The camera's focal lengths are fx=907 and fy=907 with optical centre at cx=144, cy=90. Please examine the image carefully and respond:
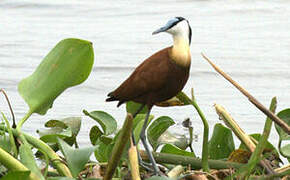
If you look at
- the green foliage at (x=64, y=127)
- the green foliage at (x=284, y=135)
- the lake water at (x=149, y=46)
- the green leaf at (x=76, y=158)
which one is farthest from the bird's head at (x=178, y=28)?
the lake water at (x=149, y=46)

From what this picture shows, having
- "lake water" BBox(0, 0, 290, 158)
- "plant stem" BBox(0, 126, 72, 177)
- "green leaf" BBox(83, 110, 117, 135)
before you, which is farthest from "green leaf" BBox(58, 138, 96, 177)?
"lake water" BBox(0, 0, 290, 158)

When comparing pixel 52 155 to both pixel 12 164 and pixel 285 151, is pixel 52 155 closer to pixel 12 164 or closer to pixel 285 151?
pixel 12 164

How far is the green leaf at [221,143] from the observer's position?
6.98ft

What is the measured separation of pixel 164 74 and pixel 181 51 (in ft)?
0.23

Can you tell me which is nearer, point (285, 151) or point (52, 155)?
point (52, 155)

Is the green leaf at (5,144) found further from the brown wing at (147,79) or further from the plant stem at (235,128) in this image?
the plant stem at (235,128)

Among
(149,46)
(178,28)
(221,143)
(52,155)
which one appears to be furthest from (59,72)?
(149,46)

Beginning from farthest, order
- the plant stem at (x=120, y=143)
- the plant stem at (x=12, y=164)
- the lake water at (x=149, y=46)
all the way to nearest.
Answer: the lake water at (x=149, y=46) → the plant stem at (x=12, y=164) → the plant stem at (x=120, y=143)

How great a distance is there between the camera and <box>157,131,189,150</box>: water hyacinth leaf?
87.7 inches

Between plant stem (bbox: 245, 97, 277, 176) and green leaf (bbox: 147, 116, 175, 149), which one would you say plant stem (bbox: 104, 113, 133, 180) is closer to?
plant stem (bbox: 245, 97, 277, 176)

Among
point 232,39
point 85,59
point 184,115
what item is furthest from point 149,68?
point 232,39

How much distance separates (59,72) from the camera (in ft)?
6.07

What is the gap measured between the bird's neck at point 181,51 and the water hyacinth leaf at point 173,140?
491 millimetres

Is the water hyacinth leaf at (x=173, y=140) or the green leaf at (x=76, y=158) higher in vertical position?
the green leaf at (x=76, y=158)
